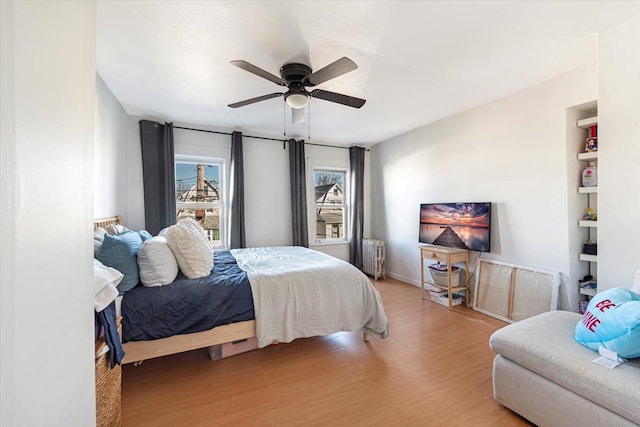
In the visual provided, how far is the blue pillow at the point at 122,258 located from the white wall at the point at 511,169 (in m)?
3.67

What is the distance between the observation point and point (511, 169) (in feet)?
10.2

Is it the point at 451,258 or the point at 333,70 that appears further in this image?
the point at 451,258

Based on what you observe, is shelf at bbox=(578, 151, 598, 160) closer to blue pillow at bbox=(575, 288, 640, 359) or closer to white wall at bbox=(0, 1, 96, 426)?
blue pillow at bbox=(575, 288, 640, 359)

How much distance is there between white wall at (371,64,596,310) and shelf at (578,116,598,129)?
0.49ft

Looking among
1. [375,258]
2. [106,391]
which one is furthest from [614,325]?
[375,258]

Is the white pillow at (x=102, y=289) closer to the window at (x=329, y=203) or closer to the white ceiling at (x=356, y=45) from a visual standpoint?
the white ceiling at (x=356, y=45)

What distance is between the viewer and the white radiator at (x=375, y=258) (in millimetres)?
4801

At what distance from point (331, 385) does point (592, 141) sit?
10.5 ft

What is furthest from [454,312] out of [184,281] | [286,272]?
[184,281]

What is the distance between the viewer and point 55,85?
60 centimetres

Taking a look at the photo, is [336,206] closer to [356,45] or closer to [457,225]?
[457,225]

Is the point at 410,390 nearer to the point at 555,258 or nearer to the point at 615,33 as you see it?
the point at 555,258

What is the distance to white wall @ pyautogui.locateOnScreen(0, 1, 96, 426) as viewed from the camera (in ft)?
1.49

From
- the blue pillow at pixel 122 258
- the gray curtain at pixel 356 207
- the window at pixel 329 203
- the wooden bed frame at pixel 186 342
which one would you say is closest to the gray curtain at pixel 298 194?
the window at pixel 329 203
